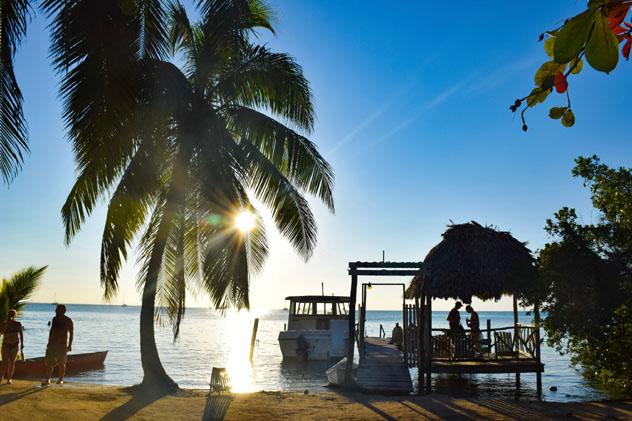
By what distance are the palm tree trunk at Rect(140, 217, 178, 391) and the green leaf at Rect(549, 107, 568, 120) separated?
38.7 feet

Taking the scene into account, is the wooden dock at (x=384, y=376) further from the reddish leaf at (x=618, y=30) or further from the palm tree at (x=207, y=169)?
the reddish leaf at (x=618, y=30)

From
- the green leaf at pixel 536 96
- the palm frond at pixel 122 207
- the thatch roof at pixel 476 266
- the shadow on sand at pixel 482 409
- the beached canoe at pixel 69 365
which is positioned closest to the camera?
the green leaf at pixel 536 96

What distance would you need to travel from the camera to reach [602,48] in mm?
1073

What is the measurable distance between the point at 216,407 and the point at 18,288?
900 cm

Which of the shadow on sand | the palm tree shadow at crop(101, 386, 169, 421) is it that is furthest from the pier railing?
the palm tree shadow at crop(101, 386, 169, 421)

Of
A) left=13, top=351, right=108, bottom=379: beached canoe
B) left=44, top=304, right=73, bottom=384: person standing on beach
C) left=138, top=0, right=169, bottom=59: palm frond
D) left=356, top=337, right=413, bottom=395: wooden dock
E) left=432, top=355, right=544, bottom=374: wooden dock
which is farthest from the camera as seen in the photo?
left=13, top=351, right=108, bottom=379: beached canoe

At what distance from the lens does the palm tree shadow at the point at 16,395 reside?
1006 cm

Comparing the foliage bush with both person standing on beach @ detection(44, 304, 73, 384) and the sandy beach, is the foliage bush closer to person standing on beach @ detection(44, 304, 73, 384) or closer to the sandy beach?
the sandy beach

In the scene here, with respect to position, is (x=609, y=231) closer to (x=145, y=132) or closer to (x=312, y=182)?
(x=312, y=182)

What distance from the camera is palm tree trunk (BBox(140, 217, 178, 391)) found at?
12.6 metres

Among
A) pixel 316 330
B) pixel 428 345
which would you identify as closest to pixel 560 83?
pixel 428 345

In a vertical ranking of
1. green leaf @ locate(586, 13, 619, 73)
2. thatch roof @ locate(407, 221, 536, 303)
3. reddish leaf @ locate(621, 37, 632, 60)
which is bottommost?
green leaf @ locate(586, 13, 619, 73)

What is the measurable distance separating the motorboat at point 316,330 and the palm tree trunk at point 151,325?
1831 cm

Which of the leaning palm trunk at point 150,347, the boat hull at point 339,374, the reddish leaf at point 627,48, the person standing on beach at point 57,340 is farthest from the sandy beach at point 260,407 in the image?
the reddish leaf at point 627,48
